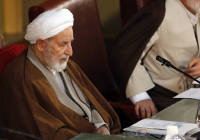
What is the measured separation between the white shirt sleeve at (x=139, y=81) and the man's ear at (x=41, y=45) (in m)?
0.91

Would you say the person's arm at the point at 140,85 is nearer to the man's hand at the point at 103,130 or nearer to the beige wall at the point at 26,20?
the man's hand at the point at 103,130

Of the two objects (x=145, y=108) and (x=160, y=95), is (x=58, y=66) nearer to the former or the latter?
(x=145, y=108)

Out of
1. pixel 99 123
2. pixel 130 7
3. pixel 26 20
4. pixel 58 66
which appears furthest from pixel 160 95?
pixel 26 20

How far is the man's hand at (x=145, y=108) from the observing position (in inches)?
127

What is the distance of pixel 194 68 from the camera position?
3234mm

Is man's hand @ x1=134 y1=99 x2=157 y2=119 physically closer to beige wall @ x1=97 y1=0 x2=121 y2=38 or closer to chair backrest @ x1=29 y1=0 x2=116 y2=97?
chair backrest @ x1=29 y1=0 x2=116 y2=97

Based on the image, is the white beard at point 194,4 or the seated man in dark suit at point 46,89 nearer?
the seated man in dark suit at point 46,89

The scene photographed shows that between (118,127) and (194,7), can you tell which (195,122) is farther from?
(194,7)

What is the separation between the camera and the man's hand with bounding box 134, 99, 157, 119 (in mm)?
3225

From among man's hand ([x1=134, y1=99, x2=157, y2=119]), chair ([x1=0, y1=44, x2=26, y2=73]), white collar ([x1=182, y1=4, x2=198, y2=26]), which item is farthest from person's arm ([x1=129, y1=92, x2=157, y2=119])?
chair ([x1=0, y1=44, x2=26, y2=73])

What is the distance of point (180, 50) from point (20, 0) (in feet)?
7.24

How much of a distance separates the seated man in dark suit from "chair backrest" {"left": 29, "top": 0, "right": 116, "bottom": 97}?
0.71m

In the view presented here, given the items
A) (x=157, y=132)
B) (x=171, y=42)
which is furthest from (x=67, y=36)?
(x=171, y=42)

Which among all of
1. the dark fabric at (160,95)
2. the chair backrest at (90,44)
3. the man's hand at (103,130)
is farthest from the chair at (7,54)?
the dark fabric at (160,95)
